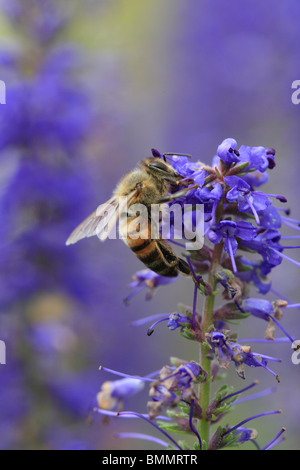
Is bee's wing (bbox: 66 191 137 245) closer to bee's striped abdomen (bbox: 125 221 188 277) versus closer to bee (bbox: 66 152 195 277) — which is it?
bee (bbox: 66 152 195 277)

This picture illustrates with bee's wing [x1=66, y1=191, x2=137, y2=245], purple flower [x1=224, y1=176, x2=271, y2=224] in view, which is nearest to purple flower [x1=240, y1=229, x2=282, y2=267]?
purple flower [x1=224, y1=176, x2=271, y2=224]

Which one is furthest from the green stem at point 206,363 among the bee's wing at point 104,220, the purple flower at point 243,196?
the bee's wing at point 104,220

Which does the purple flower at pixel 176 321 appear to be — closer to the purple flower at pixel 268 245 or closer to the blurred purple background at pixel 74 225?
the purple flower at pixel 268 245

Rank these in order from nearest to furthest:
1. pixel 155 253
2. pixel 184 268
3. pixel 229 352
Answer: pixel 229 352 → pixel 184 268 → pixel 155 253

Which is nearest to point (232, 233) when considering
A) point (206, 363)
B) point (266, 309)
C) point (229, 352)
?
point (266, 309)

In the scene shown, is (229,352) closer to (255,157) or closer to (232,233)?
(232,233)
